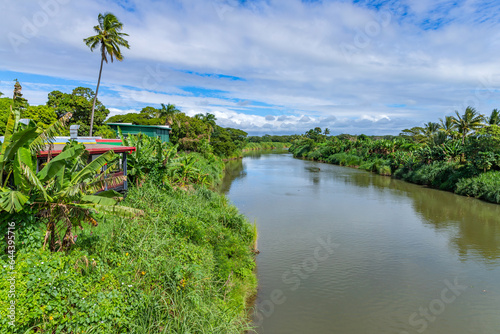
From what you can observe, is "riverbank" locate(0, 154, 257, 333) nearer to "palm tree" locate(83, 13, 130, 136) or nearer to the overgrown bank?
the overgrown bank

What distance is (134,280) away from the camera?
6949mm

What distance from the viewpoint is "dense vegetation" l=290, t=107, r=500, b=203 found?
1004 inches

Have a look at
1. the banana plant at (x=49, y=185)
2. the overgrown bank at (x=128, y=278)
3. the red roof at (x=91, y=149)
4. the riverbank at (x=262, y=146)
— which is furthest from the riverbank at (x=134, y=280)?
the riverbank at (x=262, y=146)

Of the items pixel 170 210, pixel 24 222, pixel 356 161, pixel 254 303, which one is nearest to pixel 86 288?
pixel 24 222

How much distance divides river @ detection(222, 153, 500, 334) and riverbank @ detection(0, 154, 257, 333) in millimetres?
1609

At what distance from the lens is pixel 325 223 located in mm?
18250

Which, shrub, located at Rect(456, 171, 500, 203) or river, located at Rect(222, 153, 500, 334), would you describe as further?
A: shrub, located at Rect(456, 171, 500, 203)

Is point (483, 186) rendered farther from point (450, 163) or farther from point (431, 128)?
point (431, 128)

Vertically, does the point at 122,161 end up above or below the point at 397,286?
above

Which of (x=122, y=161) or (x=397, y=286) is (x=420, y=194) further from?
(x=122, y=161)

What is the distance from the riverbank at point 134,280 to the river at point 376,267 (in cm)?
161

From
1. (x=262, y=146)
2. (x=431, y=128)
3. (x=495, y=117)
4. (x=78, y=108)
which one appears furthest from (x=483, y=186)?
(x=262, y=146)

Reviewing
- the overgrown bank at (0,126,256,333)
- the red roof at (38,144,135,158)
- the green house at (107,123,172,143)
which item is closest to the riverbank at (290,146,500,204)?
the overgrown bank at (0,126,256,333)

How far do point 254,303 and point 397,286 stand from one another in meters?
5.09
